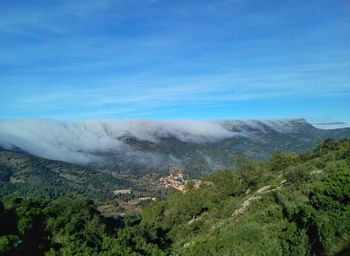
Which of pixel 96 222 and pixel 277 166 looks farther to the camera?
pixel 277 166

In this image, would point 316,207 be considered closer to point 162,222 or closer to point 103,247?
point 103,247

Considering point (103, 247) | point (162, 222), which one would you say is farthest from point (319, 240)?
point (162, 222)

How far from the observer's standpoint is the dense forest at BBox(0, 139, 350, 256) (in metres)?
35.1

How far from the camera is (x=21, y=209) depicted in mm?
78750

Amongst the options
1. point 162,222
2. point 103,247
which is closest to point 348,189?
point 103,247

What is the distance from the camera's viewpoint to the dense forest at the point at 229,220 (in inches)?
1382

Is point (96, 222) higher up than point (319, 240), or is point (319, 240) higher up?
point (319, 240)

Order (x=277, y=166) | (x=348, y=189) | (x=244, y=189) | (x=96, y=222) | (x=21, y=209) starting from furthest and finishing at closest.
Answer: (x=277, y=166), (x=244, y=189), (x=96, y=222), (x=21, y=209), (x=348, y=189)

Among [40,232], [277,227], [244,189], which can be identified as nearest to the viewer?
[277,227]

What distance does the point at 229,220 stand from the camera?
69188 mm

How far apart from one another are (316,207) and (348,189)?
3431 mm

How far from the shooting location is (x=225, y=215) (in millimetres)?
83938

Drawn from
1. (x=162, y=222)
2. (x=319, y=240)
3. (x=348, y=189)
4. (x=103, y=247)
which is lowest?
(x=162, y=222)

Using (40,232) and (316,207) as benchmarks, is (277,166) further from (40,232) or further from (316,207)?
(316,207)
